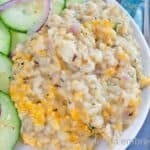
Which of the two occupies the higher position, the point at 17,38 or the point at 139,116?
the point at 17,38

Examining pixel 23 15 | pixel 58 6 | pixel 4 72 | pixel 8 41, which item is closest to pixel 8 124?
pixel 4 72

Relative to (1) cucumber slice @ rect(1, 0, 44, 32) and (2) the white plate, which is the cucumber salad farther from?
(2) the white plate

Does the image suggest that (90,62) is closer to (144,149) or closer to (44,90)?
(44,90)

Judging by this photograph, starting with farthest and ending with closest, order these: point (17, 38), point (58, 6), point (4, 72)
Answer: point (58, 6) < point (17, 38) < point (4, 72)

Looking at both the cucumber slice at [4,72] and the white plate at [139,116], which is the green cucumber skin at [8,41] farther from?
the white plate at [139,116]

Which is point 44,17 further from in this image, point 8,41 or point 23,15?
point 8,41

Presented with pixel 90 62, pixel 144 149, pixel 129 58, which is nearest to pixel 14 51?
pixel 90 62
